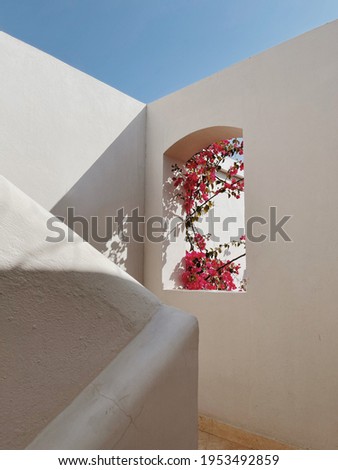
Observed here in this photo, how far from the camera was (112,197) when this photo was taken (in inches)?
136

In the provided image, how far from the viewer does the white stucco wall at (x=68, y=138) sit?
2797mm

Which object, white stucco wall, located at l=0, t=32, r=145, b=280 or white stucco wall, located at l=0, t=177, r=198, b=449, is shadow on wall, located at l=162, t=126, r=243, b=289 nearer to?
white stucco wall, located at l=0, t=32, r=145, b=280

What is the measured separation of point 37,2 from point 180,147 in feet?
6.44

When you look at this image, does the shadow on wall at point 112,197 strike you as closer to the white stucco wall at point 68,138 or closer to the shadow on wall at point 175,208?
the white stucco wall at point 68,138

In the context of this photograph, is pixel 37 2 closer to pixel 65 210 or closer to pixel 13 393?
pixel 65 210

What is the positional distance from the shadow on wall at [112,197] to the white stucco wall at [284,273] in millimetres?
818

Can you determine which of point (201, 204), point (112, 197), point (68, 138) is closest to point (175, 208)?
point (201, 204)

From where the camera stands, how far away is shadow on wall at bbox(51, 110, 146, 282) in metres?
3.18

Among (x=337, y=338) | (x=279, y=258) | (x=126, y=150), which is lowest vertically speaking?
(x=337, y=338)

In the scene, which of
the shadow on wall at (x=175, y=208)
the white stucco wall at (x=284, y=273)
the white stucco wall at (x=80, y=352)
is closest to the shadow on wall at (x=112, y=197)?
the shadow on wall at (x=175, y=208)

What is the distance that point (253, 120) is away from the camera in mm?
3008

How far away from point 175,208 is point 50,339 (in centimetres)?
298
